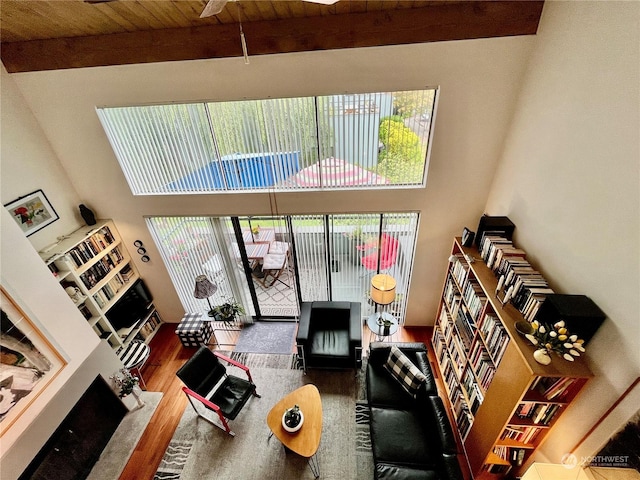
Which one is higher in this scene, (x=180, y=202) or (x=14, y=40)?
(x=14, y=40)

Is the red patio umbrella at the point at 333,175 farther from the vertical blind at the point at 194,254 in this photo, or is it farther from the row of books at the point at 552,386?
the row of books at the point at 552,386

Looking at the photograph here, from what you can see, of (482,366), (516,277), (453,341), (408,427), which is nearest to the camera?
(516,277)

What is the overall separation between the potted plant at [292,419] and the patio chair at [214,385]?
2.09ft

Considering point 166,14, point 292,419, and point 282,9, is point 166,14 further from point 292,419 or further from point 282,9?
point 292,419

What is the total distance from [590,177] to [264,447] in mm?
4113

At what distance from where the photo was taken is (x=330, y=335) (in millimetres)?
4285

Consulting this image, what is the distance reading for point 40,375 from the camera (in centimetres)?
269

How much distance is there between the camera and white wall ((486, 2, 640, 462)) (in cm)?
177

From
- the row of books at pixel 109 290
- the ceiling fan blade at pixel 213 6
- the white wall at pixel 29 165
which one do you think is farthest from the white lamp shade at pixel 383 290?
the white wall at pixel 29 165

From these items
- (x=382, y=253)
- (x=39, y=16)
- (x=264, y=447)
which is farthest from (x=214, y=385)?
(x=39, y=16)

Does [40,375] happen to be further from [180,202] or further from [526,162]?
[526,162]

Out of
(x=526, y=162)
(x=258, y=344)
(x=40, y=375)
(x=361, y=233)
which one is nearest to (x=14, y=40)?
(x=40, y=375)

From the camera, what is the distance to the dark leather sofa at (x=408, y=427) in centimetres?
277

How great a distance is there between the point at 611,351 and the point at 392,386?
7.32ft
